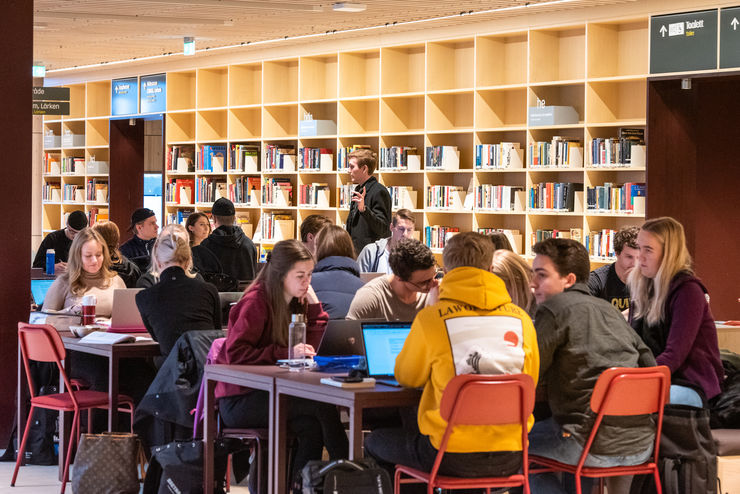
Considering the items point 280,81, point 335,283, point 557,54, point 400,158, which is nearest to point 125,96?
point 280,81

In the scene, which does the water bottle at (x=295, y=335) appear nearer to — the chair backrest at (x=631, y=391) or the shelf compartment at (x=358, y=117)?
the chair backrest at (x=631, y=391)

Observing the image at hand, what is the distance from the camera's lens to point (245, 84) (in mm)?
12742

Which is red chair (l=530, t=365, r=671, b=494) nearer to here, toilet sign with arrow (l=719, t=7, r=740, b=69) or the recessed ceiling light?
toilet sign with arrow (l=719, t=7, r=740, b=69)

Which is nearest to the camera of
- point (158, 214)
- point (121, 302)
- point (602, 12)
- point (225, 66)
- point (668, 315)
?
point (668, 315)

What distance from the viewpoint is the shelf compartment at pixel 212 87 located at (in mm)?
13062

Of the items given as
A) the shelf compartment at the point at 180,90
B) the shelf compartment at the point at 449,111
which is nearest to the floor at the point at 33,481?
the shelf compartment at the point at 449,111

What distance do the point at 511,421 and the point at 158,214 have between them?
11.4 m

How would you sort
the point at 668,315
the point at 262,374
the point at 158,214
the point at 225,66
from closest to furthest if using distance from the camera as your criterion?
1. the point at 262,374
2. the point at 668,315
3. the point at 225,66
4. the point at 158,214

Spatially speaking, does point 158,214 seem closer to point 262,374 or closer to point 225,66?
point 225,66

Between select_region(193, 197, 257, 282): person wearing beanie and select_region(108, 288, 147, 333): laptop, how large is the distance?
7.27 ft

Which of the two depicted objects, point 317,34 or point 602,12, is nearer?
point 602,12

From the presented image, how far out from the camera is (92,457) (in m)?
5.15

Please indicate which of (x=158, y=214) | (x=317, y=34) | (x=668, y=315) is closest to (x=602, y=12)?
(x=317, y=34)

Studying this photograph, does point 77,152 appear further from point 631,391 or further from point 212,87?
point 631,391
